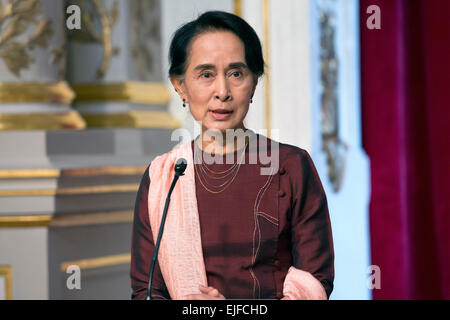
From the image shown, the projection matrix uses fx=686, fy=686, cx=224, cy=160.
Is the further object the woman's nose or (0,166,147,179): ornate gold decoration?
(0,166,147,179): ornate gold decoration

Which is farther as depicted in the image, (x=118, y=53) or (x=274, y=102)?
(x=274, y=102)

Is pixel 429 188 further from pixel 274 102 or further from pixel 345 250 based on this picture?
pixel 274 102

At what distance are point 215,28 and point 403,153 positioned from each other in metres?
2.28

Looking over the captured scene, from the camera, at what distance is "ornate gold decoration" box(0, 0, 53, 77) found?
187 centimetres

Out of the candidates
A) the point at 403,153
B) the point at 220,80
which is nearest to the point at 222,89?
the point at 220,80

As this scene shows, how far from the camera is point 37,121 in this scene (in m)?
1.89

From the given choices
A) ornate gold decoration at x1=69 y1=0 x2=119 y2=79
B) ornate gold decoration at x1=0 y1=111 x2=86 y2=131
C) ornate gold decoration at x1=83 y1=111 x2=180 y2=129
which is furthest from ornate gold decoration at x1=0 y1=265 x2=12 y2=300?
ornate gold decoration at x1=69 y1=0 x2=119 y2=79

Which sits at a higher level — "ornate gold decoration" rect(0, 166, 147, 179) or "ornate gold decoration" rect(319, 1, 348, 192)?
"ornate gold decoration" rect(319, 1, 348, 192)

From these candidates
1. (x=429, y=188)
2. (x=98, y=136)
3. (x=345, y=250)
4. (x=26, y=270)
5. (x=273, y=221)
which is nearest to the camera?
(x=273, y=221)

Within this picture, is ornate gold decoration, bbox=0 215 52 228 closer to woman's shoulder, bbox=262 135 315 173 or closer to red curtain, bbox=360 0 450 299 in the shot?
woman's shoulder, bbox=262 135 315 173

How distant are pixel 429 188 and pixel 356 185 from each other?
34cm

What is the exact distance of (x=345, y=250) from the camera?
2.82 m

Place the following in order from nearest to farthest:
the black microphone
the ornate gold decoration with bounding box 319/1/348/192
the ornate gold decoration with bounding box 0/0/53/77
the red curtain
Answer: the black microphone < the ornate gold decoration with bounding box 0/0/53/77 < the ornate gold decoration with bounding box 319/1/348/192 < the red curtain
